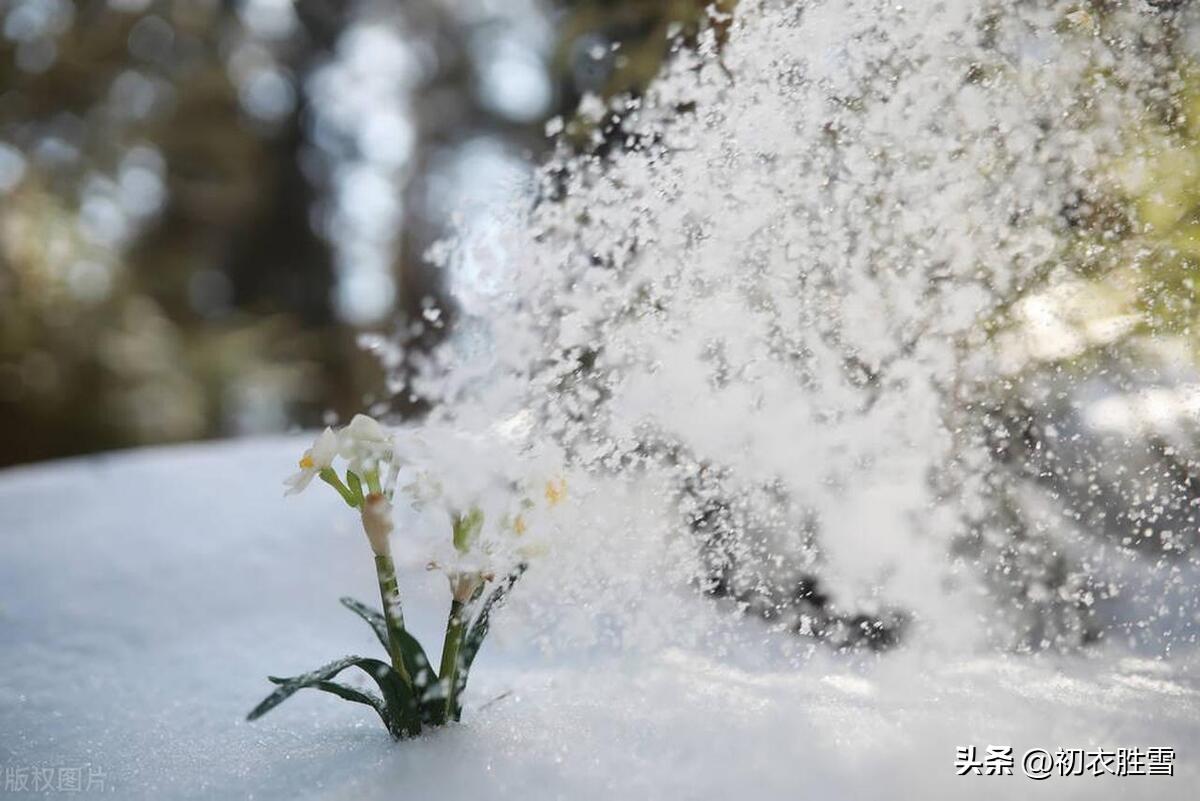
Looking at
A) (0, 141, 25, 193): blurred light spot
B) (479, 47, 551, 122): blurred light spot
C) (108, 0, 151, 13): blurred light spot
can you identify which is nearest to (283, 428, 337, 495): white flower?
(479, 47, 551, 122): blurred light spot

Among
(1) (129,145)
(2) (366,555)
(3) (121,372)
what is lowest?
(2) (366,555)

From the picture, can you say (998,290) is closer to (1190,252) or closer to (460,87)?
(1190,252)

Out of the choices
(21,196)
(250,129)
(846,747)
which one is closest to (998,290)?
(846,747)

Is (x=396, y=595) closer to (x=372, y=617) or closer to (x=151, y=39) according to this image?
(x=372, y=617)

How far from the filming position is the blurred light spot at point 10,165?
4613mm

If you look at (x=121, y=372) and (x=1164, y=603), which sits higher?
(x=121, y=372)

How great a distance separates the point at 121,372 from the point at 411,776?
4.24 meters

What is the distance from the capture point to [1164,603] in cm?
119

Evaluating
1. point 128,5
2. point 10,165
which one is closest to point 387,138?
point 128,5

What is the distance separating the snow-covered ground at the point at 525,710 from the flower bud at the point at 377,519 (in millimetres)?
186

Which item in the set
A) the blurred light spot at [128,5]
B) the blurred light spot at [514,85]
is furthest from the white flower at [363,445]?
the blurred light spot at [128,5]

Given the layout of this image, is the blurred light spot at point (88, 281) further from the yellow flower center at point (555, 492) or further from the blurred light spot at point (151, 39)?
the yellow flower center at point (555, 492)

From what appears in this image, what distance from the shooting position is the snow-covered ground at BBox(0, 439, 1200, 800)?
3.09 feet

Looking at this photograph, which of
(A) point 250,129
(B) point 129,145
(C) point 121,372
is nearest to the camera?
(C) point 121,372
